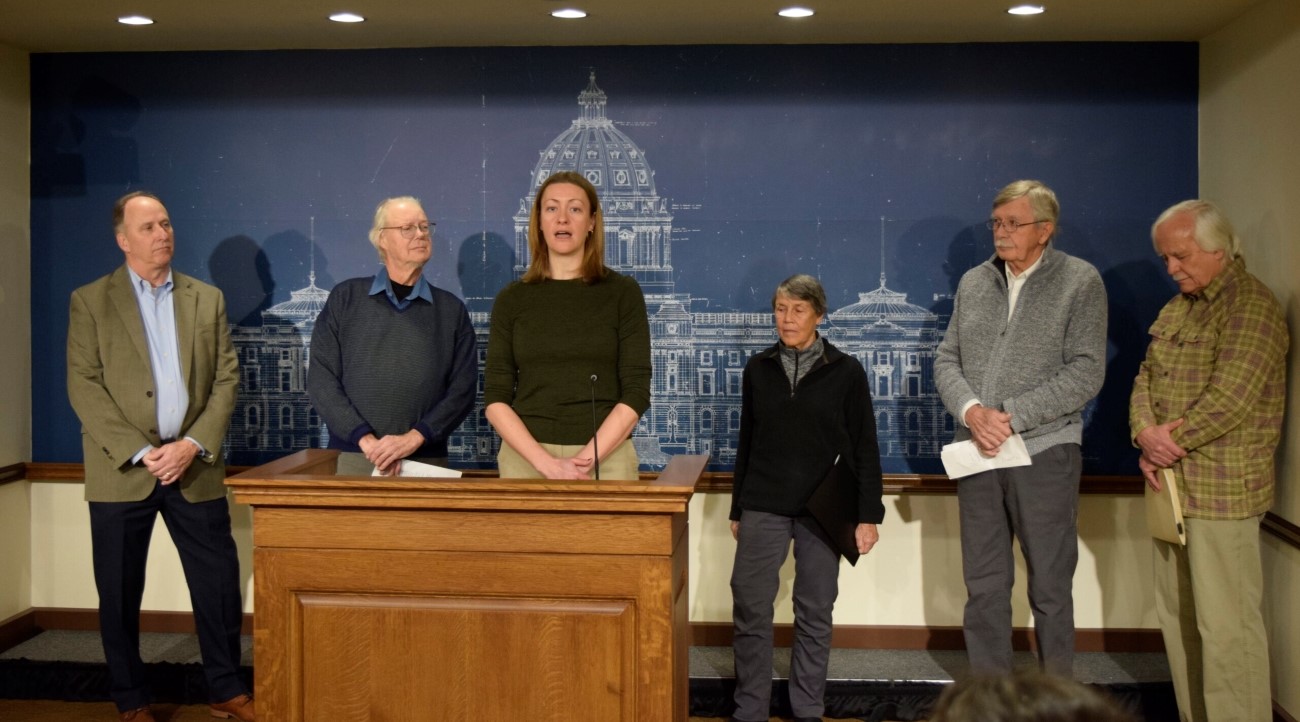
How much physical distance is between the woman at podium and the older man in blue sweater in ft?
1.65

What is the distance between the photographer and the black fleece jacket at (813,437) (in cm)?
401

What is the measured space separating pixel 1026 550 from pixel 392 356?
7.16ft

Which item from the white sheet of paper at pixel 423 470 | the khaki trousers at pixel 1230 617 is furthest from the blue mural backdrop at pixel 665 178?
the white sheet of paper at pixel 423 470

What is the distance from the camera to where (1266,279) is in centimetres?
430

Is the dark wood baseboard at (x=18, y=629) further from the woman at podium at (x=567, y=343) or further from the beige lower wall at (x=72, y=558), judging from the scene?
the woman at podium at (x=567, y=343)

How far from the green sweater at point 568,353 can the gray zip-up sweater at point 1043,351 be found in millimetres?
1234

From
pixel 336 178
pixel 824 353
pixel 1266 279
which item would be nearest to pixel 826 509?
pixel 824 353

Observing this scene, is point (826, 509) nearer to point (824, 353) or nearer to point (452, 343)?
point (824, 353)

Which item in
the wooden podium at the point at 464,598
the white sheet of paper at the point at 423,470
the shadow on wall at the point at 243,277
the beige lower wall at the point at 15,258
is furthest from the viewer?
the shadow on wall at the point at 243,277

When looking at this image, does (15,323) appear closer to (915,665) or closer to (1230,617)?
(915,665)

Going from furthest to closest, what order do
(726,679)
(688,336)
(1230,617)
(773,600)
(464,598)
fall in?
(688,336) < (726,679) < (773,600) < (1230,617) < (464,598)

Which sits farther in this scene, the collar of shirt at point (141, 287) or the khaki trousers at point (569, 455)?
the collar of shirt at point (141, 287)

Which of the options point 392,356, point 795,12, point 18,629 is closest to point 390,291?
point 392,356

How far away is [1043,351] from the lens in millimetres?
4078
